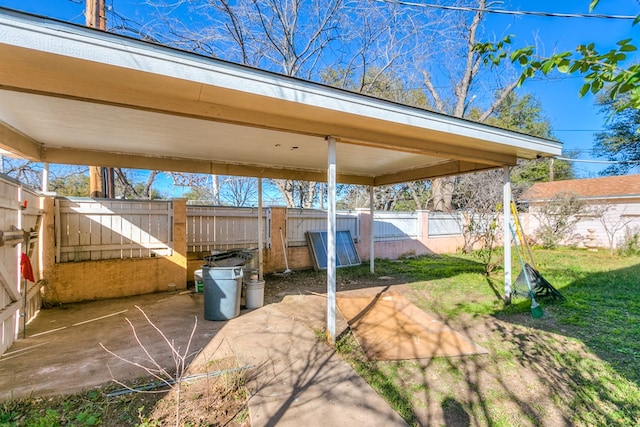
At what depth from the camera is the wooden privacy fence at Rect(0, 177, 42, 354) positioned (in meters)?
2.94

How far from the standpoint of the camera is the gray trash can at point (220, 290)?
4.05m

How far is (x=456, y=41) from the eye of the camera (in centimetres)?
1132

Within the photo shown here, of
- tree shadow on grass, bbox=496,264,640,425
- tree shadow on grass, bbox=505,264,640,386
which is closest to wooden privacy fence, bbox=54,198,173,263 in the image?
tree shadow on grass, bbox=496,264,640,425

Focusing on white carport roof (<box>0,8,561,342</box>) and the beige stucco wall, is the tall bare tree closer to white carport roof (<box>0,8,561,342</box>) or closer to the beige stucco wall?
white carport roof (<box>0,8,561,342</box>)

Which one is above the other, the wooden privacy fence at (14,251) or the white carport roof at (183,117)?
the white carport roof at (183,117)

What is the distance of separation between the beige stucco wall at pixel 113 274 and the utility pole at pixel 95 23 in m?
1.17

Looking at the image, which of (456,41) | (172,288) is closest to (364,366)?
(172,288)

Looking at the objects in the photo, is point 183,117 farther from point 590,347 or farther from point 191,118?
point 590,347

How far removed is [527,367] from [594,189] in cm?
1560

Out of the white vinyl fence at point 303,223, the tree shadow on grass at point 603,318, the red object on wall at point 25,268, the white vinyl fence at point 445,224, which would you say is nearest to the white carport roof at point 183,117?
the red object on wall at point 25,268

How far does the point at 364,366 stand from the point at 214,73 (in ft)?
9.97

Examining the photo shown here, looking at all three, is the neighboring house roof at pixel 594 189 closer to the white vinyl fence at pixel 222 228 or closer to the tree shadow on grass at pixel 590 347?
the tree shadow on grass at pixel 590 347

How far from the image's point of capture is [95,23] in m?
5.65

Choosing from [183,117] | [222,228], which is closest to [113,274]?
[222,228]
